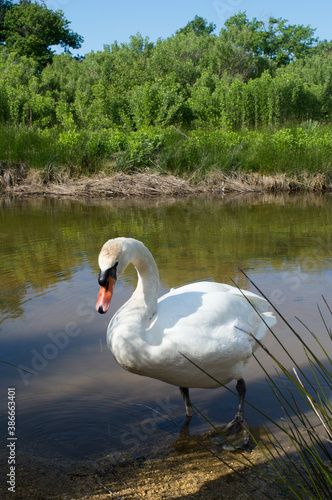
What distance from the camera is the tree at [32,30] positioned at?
42156 mm

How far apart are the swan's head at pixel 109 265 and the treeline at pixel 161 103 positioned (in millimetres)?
13782

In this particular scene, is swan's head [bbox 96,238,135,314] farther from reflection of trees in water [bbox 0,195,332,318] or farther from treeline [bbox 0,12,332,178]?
treeline [bbox 0,12,332,178]

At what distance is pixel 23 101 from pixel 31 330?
19.0m

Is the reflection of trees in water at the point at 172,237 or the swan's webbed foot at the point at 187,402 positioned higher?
the reflection of trees in water at the point at 172,237

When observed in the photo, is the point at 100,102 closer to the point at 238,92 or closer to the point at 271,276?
the point at 238,92

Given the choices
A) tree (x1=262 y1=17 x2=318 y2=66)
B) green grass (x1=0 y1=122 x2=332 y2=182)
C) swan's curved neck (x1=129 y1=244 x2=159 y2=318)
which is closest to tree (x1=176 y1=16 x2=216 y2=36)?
tree (x1=262 y1=17 x2=318 y2=66)

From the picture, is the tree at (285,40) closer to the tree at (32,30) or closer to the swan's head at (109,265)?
the tree at (32,30)

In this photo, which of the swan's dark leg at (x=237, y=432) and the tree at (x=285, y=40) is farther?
the tree at (x=285, y=40)

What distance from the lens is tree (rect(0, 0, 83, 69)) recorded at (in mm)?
42156

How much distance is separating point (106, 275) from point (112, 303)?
8.61 feet

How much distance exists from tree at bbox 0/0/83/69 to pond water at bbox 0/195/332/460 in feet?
117

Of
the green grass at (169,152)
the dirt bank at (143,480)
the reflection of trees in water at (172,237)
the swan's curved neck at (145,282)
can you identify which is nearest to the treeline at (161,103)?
the green grass at (169,152)

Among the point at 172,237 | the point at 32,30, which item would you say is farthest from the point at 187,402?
the point at 32,30

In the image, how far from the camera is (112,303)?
17.5 feet
